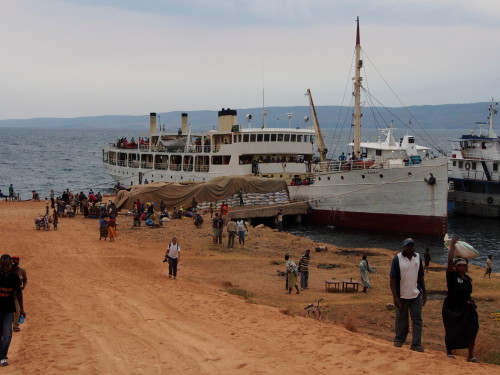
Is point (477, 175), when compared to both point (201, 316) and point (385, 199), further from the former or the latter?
point (201, 316)

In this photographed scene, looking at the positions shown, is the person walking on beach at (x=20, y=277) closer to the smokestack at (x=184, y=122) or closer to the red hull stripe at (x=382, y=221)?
the red hull stripe at (x=382, y=221)

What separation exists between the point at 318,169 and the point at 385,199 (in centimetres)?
617

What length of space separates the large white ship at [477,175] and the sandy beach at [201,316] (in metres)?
25.2

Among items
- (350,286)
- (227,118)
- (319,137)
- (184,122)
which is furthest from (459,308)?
(184,122)

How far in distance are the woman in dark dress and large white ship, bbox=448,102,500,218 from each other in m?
44.0

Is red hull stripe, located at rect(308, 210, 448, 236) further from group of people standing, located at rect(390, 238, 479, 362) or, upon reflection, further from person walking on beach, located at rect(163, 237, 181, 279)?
group of people standing, located at rect(390, 238, 479, 362)

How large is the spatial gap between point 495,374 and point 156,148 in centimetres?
4779

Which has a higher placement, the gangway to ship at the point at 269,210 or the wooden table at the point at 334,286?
the gangway to ship at the point at 269,210

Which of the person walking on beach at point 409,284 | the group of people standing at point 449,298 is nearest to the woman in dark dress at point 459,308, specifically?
the group of people standing at point 449,298

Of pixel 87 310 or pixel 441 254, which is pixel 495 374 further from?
pixel 441 254

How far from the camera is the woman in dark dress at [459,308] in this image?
32.8 feet

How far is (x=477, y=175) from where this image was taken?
174ft

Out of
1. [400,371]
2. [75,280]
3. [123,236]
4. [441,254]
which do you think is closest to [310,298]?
[75,280]

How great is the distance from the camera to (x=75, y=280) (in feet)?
61.3
